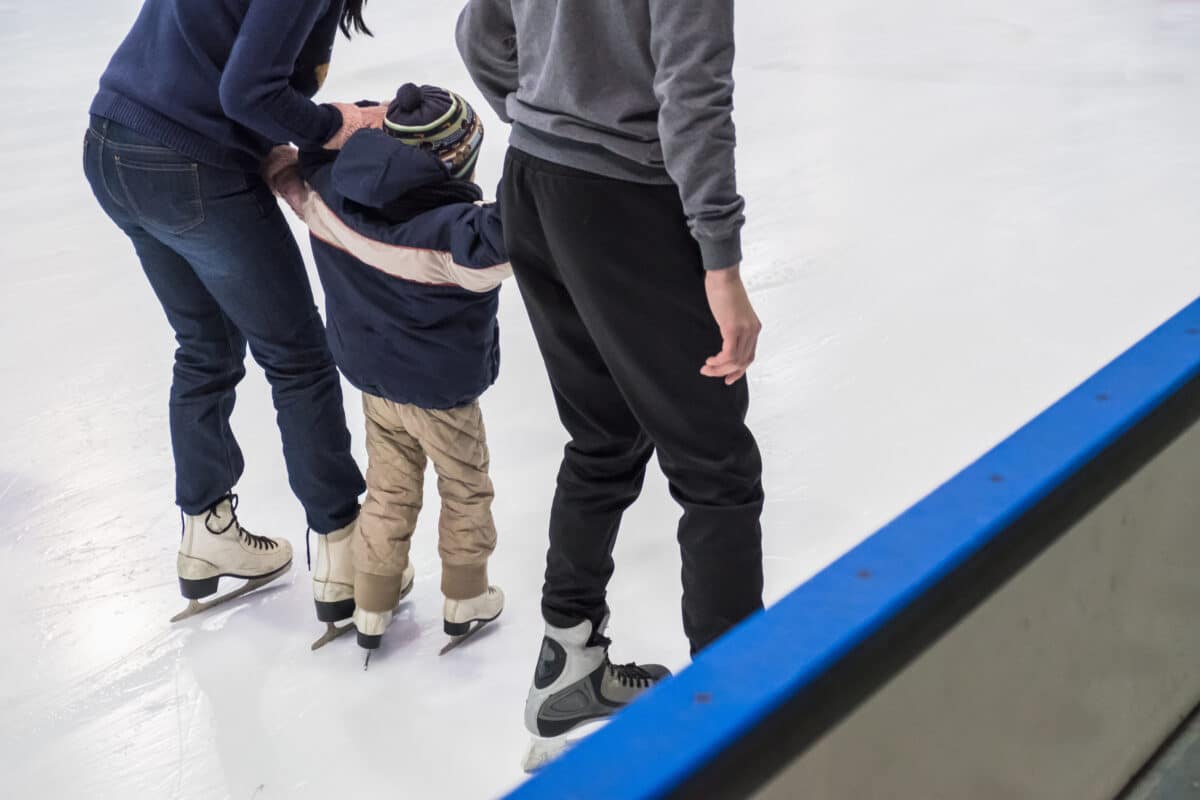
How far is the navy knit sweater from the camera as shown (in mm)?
1354

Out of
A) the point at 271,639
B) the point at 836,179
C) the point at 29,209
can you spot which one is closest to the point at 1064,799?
the point at 271,639

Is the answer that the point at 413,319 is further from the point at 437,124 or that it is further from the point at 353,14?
the point at 353,14

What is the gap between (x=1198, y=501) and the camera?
3.69 ft

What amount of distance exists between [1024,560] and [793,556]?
856 mm

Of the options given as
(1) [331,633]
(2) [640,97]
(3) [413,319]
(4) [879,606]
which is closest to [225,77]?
(3) [413,319]

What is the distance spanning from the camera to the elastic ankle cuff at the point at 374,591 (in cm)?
161

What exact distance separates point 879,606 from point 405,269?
841 millimetres

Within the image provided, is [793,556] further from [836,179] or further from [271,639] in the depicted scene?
[836,179]

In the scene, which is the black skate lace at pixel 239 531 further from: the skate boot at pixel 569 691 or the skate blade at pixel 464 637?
the skate boot at pixel 569 691

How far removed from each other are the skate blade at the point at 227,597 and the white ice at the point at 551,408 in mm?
19

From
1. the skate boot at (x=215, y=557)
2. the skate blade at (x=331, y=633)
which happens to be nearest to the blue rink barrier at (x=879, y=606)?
the skate blade at (x=331, y=633)

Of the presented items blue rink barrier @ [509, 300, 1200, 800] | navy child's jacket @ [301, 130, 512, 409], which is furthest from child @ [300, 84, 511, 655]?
blue rink barrier @ [509, 300, 1200, 800]

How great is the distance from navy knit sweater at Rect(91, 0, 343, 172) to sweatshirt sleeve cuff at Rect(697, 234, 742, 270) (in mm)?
584

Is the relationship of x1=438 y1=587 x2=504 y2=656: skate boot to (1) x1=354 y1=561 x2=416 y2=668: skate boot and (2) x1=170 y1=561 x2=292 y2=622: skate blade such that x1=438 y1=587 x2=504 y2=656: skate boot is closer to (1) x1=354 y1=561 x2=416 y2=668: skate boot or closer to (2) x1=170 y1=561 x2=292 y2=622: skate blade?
(1) x1=354 y1=561 x2=416 y2=668: skate boot
